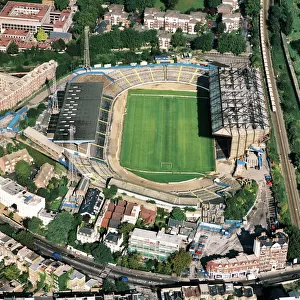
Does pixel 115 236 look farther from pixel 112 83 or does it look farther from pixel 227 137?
pixel 112 83

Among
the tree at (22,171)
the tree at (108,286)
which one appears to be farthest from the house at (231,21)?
the tree at (108,286)

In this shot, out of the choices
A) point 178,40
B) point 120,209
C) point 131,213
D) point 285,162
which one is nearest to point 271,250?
point 131,213

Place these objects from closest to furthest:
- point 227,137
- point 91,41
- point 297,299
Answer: point 297,299 → point 227,137 → point 91,41

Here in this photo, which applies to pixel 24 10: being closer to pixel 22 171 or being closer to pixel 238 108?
pixel 22 171

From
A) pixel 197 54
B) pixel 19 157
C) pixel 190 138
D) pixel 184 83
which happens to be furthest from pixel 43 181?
pixel 197 54

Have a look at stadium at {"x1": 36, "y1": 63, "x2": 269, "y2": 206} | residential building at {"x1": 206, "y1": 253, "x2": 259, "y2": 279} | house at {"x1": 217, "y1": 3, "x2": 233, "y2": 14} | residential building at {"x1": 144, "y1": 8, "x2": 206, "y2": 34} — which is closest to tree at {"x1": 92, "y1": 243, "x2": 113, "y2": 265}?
residential building at {"x1": 206, "y1": 253, "x2": 259, "y2": 279}

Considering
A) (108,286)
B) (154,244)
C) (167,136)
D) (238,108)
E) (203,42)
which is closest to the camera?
(108,286)
